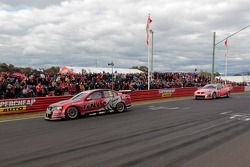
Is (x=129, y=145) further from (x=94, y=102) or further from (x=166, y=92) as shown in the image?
(x=166, y=92)

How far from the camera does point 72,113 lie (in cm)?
1590

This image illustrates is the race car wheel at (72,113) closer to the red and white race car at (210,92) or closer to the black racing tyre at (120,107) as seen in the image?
the black racing tyre at (120,107)

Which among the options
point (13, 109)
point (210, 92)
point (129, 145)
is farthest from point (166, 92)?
point (129, 145)

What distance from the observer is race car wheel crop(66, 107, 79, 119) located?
15.7 metres

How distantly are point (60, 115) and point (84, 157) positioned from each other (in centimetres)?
806

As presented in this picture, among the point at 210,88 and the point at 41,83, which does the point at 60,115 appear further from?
the point at 210,88

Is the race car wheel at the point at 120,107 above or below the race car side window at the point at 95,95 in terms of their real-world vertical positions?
below

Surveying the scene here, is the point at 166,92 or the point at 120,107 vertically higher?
the point at 166,92

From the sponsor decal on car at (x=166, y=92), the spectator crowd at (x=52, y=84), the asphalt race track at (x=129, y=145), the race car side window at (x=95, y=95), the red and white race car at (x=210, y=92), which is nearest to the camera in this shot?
the asphalt race track at (x=129, y=145)

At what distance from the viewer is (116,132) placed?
36.7 ft

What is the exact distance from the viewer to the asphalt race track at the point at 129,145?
7195mm

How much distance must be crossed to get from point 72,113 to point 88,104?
1061mm

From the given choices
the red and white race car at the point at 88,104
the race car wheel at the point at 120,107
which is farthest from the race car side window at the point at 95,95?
the race car wheel at the point at 120,107

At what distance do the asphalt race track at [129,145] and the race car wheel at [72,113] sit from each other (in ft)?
8.06
